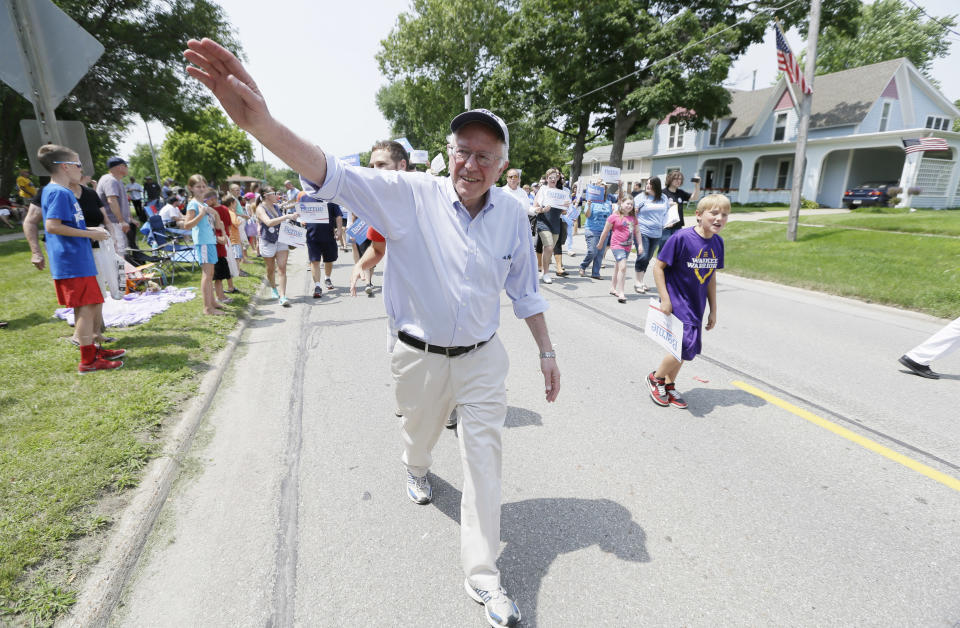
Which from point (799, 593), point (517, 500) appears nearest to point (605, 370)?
point (517, 500)

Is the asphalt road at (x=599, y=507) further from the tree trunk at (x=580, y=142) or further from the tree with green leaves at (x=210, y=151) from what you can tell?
the tree with green leaves at (x=210, y=151)

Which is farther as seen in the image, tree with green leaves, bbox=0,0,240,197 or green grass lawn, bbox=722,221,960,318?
tree with green leaves, bbox=0,0,240,197

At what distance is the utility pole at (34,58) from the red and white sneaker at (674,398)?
6.10 meters

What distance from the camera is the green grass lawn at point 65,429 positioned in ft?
7.45

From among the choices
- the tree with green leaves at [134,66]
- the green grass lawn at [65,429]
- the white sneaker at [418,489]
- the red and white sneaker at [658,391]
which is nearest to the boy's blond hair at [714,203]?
the red and white sneaker at [658,391]

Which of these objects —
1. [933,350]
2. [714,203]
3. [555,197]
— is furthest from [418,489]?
[555,197]

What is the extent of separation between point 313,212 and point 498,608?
6925mm

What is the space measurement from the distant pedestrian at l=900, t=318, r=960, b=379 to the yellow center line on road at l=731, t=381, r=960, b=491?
1.84 m

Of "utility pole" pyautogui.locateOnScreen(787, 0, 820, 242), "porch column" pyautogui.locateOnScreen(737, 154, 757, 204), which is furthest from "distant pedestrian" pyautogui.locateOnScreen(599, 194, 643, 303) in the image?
"porch column" pyautogui.locateOnScreen(737, 154, 757, 204)

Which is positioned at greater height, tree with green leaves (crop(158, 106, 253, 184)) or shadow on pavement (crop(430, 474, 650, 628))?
tree with green leaves (crop(158, 106, 253, 184))

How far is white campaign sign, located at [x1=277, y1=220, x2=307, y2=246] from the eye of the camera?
7.84 m

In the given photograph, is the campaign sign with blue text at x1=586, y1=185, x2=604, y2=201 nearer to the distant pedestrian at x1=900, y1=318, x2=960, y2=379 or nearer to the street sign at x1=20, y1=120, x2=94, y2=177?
the distant pedestrian at x1=900, y1=318, x2=960, y2=379

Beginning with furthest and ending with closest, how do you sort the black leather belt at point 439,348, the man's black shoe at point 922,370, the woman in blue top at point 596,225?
the woman in blue top at point 596,225, the man's black shoe at point 922,370, the black leather belt at point 439,348

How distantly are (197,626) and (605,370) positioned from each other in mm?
3995
